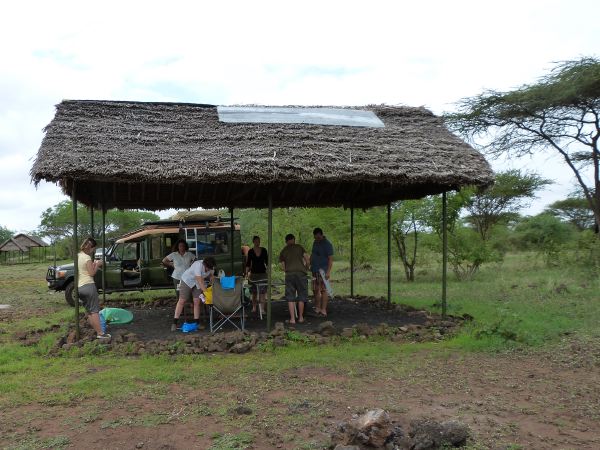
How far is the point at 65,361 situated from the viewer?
6883mm

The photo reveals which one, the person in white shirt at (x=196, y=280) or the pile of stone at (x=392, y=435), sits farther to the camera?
the person in white shirt at (x=196, y=280)

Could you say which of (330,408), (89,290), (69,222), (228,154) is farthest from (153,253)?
(69,222)

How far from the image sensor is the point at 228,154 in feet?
Result: 26.2

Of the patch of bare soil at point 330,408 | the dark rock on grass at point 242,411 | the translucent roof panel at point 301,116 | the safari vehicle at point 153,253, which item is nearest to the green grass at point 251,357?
the patch of bare soil at point 330,408

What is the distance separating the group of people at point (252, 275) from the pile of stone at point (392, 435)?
4.48 meters

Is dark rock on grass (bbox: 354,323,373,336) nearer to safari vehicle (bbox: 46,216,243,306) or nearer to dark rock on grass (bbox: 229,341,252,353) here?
dark rock on grass (bbox: 229,341,252,353)

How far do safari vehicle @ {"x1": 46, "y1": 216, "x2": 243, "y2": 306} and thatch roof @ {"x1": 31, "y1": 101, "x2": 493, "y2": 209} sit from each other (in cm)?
228

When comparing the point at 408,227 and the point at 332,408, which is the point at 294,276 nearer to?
the point at 332,408

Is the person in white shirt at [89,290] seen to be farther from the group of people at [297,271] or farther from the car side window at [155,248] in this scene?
the car side window at [155,248]

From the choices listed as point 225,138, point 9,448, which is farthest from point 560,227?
point 9,448

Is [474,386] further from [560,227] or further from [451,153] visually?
[560,227]

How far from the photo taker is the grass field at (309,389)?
4418 millimetres

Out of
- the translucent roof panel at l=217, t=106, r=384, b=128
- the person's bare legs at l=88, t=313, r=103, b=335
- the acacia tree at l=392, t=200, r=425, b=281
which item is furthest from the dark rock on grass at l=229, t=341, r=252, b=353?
the acacia tree at l=392, t=200, r=425, b=281

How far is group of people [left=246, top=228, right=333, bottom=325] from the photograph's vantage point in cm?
878
